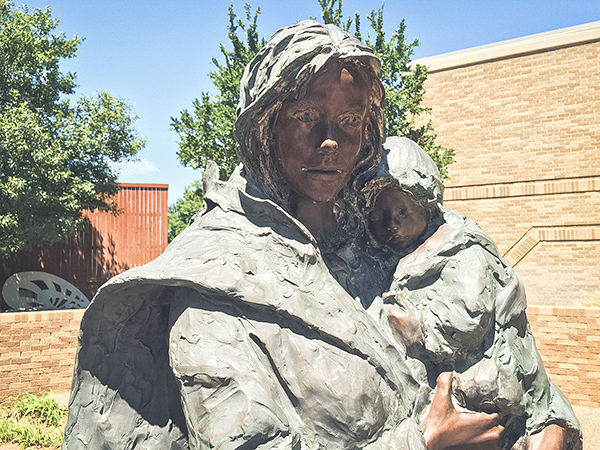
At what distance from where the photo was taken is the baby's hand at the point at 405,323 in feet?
6.18

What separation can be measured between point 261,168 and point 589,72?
53.8ft

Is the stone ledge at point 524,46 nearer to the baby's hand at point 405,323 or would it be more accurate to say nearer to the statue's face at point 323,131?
the statue's face at point 323,131

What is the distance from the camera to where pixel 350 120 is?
1.95m

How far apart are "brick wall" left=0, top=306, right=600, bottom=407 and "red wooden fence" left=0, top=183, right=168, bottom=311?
26.2ft

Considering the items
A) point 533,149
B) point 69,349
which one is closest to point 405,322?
point 69,349

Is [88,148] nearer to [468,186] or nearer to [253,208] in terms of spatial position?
[468,186]

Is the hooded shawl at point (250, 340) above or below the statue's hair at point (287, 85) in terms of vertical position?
below

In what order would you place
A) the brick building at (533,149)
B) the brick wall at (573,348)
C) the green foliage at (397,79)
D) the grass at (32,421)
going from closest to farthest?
the grass at (32,421)
the brick wall at (573,348)
the green foliage at (397,79)
the brick building at (533,149)

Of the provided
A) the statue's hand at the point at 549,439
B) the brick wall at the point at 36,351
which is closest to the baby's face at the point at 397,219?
the statue's hand at the point at 549,439

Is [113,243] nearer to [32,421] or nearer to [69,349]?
[69,349]

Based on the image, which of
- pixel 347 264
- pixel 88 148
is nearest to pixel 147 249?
pixel 88 148

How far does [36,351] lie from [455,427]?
8.23m

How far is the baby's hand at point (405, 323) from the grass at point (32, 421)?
21.3 ft

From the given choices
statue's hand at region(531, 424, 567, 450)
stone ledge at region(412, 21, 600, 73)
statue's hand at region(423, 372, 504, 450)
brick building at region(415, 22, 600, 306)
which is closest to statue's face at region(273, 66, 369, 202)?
statue's hand at region(423, 372, 504, 450)
